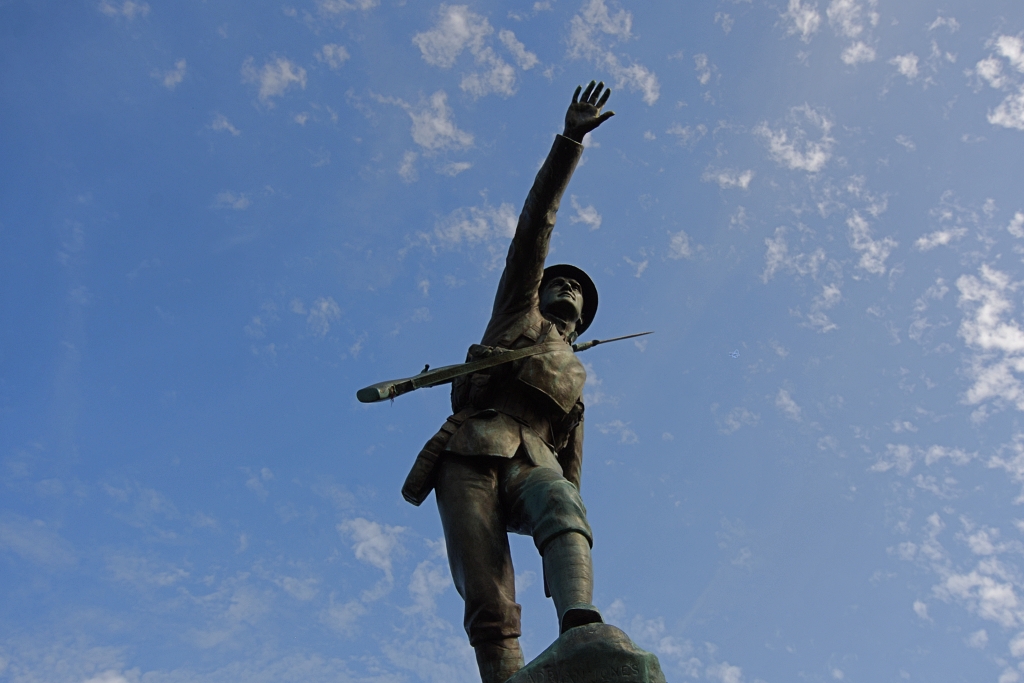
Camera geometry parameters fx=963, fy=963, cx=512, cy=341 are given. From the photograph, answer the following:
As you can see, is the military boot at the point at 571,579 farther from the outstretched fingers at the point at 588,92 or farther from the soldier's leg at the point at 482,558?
the outstretched fingers at the point at 588,92

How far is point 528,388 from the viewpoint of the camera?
24.7ft

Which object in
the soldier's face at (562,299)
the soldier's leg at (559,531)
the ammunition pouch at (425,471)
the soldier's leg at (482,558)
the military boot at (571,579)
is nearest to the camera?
the military boot at (571,579)

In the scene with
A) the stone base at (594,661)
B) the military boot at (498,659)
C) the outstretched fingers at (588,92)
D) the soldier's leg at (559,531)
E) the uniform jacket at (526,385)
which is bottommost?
the stone base at (594,661)

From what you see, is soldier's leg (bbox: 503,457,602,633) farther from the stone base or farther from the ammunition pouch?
the ammunition pouch

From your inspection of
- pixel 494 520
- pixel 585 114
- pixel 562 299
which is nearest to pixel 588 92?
pixel 585 114

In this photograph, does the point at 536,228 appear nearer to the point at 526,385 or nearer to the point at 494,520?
the point at 526,385

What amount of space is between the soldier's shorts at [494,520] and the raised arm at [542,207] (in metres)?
1.69

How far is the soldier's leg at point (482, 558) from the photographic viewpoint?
6238 mm

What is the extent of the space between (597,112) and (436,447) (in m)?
3.00

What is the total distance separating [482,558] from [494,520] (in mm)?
326

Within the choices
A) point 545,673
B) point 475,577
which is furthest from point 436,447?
point 545,673

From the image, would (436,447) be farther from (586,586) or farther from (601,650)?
(601,650)

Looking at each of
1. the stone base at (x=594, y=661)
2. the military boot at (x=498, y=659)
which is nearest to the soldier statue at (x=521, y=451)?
the military boot at (x=498, y=659)

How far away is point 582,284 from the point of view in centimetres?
934
